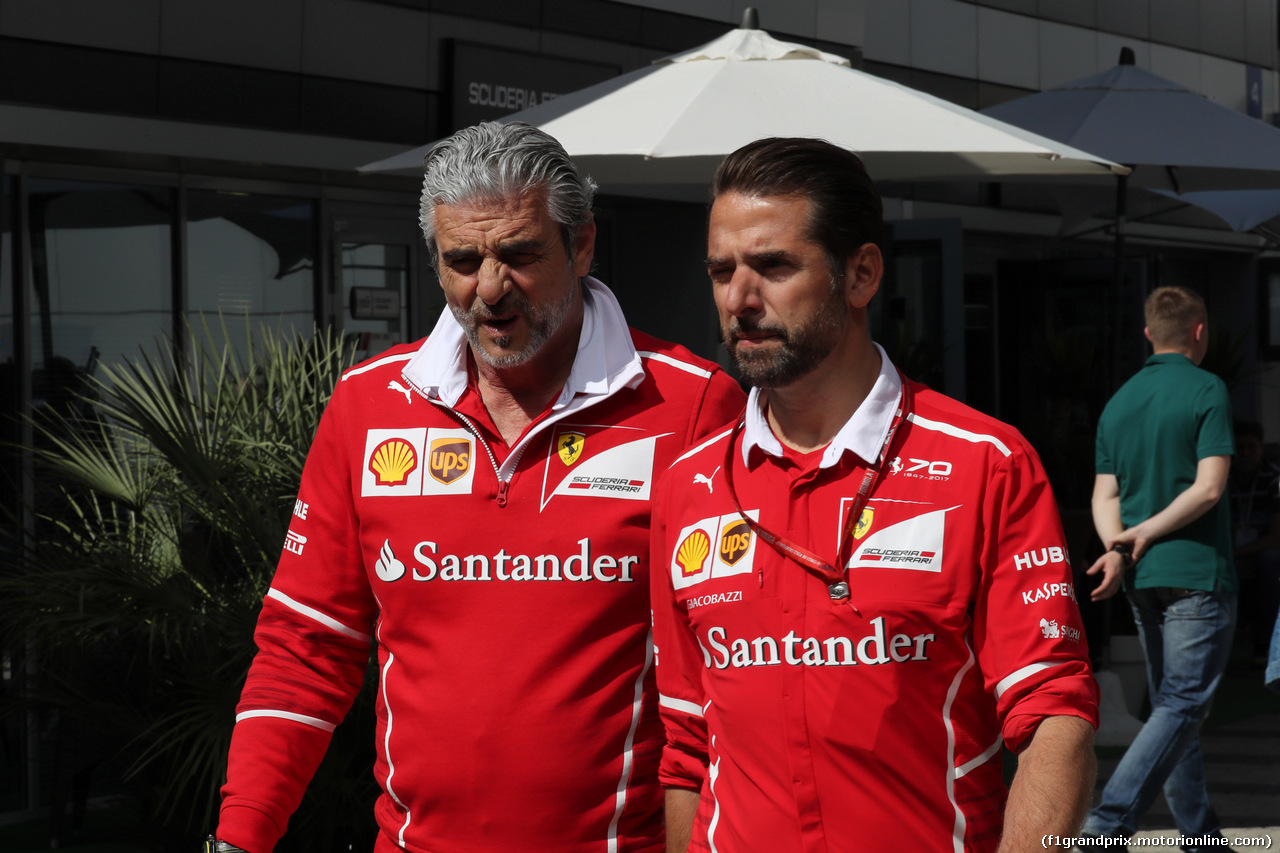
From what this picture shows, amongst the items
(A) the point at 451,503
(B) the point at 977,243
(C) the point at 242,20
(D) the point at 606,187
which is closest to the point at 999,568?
(A) the point at 451,503

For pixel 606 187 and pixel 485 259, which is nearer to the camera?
pixel 485 259

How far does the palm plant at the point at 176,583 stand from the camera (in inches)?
171

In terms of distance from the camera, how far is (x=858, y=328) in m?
2.08

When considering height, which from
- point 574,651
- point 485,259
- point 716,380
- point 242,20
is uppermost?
point 242,20

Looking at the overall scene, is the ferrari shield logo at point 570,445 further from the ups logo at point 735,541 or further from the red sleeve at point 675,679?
the ups logo at point 735,541

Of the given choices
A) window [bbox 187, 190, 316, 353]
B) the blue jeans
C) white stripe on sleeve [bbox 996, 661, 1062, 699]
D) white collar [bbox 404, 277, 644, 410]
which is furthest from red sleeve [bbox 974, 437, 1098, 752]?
window [bbox 187, 190, 316, 353]

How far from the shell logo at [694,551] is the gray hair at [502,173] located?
61cm

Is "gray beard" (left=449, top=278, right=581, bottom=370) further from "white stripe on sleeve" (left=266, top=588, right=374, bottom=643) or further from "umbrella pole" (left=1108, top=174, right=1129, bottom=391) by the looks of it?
"umbrella pole" (left=1108, top=174, right=1129, bottom=391)

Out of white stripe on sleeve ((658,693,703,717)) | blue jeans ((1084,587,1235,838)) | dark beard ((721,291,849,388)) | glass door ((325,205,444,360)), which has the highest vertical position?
glass door ((325,205,444,360))

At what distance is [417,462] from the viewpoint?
8.02ft

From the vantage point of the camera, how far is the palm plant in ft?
14.2

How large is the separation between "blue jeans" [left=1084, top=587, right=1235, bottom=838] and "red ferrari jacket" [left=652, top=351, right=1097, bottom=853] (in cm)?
350

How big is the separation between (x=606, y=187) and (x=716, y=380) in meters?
4.77

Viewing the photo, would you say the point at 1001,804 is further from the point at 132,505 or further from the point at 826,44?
the point at 826,44
